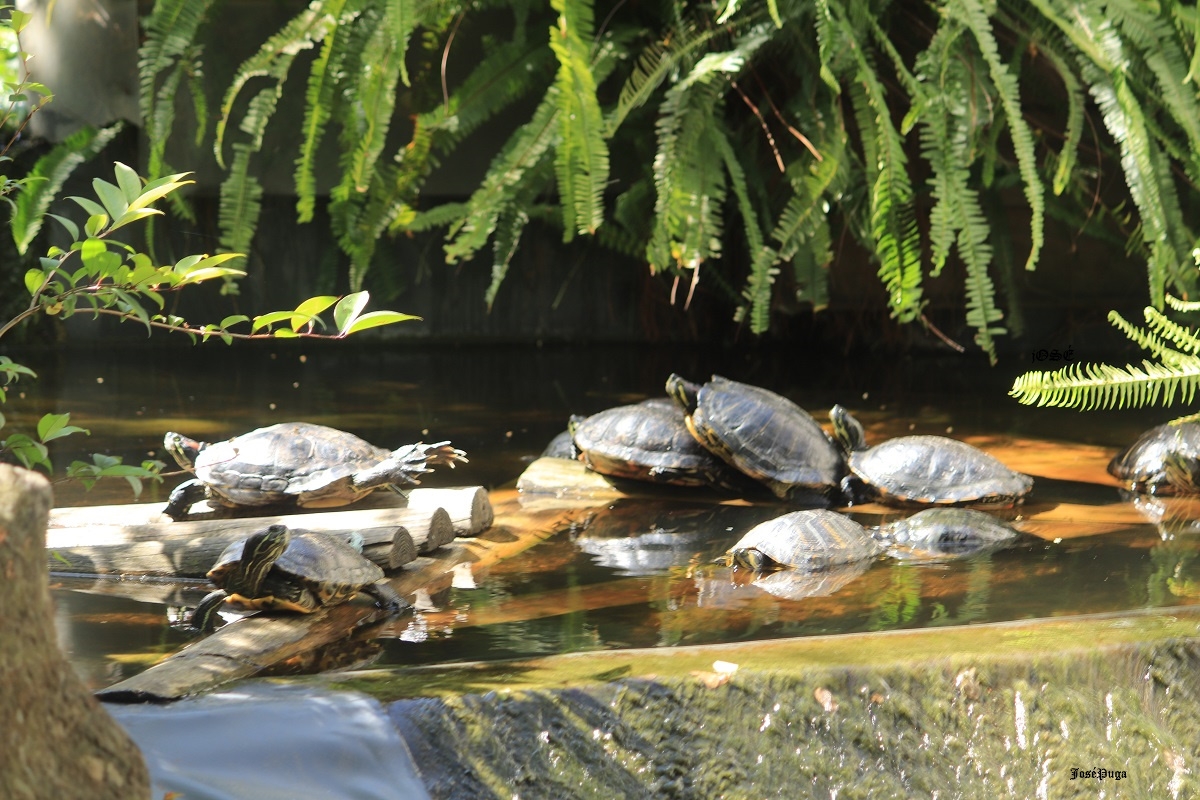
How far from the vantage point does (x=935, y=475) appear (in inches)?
173

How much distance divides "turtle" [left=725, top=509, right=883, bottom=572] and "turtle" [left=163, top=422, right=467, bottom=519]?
105cm

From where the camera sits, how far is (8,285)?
320 inches

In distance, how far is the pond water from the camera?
116 inches

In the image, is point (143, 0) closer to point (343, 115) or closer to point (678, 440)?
point (343, 115)

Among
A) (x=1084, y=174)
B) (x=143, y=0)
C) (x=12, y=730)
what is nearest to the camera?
(x=12, y=730)

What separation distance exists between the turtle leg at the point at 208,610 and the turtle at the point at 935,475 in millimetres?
2509

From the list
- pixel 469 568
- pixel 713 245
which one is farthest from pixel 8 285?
pixel 469 568

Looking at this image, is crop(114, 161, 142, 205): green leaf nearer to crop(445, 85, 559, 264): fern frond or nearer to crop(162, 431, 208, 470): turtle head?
crop(162, 431, 208, 470): turtle head

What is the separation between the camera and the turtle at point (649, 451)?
4645 mm

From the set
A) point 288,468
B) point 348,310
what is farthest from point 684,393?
point 348,310

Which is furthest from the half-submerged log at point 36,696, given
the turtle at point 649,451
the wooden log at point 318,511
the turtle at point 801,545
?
the turtle at point 649,451

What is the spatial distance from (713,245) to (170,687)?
374 cm

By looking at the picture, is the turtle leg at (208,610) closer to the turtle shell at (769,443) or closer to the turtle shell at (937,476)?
the turtle shell at (769,443)

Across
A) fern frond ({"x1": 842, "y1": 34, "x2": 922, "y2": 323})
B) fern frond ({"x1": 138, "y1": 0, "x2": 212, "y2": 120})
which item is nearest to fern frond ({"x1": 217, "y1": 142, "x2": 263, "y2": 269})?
fern frond ({"x1": 138, "y1": 0, "x2": 212, "y2": 120})
